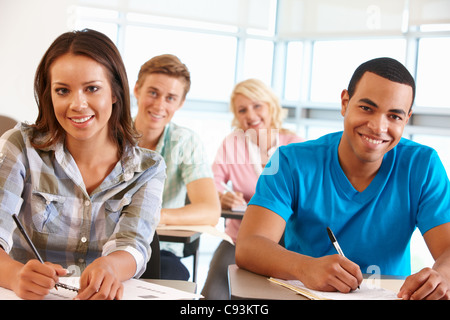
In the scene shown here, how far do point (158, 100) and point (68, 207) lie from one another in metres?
1.05

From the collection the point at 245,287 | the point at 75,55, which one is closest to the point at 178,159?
the point at 75,55

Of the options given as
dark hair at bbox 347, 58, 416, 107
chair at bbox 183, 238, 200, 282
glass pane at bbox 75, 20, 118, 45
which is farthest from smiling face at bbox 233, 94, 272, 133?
dark hair at bbox 347, 58, 416, 107

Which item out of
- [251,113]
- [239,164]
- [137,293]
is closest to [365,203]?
[137,293]

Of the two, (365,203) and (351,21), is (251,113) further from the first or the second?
(365,203)

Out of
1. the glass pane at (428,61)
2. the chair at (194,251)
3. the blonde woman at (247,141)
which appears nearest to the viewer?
the glass pane at (428,61)

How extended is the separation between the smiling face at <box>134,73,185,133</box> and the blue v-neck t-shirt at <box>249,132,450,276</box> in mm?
933

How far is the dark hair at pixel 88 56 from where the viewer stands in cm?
101

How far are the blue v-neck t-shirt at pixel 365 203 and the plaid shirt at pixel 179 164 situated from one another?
0.79 metres

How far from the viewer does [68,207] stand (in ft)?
3.39

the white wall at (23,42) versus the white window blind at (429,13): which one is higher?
the white window blind at (429,13)

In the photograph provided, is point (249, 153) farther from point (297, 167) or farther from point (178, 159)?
point (297, 167)

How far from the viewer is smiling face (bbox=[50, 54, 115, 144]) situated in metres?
0.97

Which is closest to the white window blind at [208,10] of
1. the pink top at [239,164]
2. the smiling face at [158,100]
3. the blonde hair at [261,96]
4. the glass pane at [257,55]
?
the glass pane at [257,55]

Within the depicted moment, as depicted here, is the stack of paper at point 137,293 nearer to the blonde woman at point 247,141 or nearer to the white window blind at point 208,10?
the white window blind at point 208,10
